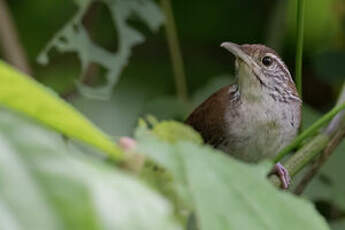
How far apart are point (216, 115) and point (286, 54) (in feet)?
5.12

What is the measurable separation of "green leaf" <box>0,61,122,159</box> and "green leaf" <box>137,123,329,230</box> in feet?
0.37

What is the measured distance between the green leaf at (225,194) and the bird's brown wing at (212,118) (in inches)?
111

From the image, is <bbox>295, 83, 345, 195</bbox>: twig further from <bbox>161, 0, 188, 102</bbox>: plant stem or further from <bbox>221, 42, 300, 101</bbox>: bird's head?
<bbox>161, 0, 188, 102</bbox>: plant stem

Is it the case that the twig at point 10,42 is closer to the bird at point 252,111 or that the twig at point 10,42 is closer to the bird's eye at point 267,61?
the bird at point 252,111

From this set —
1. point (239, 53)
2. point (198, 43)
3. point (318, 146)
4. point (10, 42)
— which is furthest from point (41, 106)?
point (198, 43)

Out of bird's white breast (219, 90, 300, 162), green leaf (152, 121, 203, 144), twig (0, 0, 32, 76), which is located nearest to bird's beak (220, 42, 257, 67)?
bird's white breast (219, 90, 300, 162)

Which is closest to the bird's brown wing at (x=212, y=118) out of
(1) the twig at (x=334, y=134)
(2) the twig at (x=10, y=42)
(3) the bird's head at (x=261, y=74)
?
(3) the bird's head at (x=261, y=74)

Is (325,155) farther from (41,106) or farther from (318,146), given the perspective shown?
(41,106)

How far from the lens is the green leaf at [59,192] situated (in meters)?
0.75

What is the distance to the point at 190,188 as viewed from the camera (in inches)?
38.3

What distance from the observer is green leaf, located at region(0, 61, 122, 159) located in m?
0.89

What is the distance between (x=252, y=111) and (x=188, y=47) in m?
1.82

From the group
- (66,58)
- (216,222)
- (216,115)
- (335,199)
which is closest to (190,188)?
(216,222)

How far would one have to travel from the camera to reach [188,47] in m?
5.56
